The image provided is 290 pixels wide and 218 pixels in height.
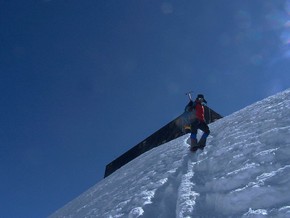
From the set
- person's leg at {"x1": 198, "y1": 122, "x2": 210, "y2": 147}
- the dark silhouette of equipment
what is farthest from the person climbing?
the dark silhouette of equipment

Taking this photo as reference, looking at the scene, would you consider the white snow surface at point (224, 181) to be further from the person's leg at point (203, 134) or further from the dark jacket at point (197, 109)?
the dark jacket at point (197, 109)

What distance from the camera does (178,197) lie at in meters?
5.97

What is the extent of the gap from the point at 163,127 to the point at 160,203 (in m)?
17.0

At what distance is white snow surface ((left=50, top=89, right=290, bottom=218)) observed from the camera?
4.51 meters

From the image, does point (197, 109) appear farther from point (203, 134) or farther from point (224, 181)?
point (224, 181)

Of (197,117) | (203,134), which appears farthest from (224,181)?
(197,117)

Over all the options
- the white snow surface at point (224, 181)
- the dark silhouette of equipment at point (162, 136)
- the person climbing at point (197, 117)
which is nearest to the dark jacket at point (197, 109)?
the person climbing at point (197, 117)

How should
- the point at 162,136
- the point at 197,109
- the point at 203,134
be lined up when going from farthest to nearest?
the point at 162,136 < the point at 197,109 < the point at 203,134

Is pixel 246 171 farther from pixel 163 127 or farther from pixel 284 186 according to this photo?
pixel 163 127

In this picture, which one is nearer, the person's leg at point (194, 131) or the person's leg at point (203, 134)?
the person's leg at point (203, 134)

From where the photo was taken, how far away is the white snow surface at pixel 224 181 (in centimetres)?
451

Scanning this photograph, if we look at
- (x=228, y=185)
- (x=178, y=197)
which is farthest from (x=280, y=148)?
(x=178, y=197)

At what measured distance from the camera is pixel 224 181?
5.68m

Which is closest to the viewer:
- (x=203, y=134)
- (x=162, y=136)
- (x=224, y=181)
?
(x=224, y=181)
